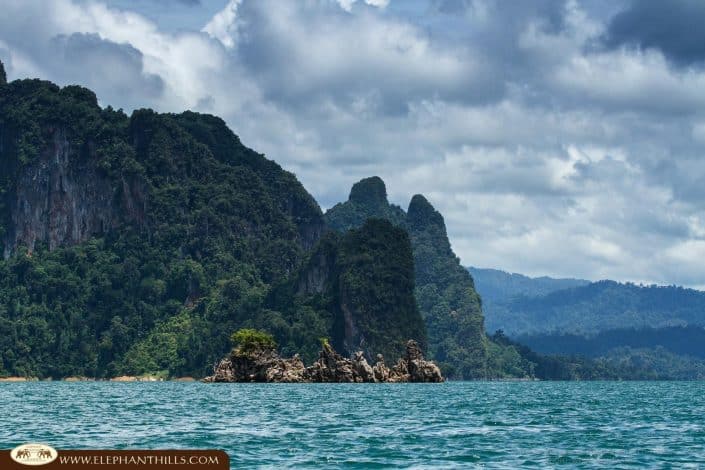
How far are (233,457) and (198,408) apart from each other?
41.4 metres

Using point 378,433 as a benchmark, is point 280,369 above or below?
above

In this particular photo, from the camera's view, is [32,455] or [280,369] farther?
[280,369]

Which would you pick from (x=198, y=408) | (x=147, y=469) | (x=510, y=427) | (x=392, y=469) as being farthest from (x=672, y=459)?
(x=198, y=408)

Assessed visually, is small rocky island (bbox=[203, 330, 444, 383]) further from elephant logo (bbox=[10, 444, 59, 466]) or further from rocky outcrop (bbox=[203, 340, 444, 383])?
elephant logo (bbox=[10, 444, 59, 466])

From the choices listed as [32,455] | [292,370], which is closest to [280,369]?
[292,370]

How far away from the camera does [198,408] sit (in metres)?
86.6

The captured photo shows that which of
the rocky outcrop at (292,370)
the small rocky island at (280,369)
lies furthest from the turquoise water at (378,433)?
the small rocky island at (280,369)

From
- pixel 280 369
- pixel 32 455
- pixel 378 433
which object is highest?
pixel 280 369

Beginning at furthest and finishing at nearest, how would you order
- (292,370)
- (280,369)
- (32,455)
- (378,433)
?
(292,370)
(280,369)
(378,433)
(32,455)

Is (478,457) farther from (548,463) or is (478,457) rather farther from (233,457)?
(233,457)

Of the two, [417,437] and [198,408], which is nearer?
[417,437]

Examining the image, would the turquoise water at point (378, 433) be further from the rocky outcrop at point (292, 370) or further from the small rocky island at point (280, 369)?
the small rocky island at point (280, 369)

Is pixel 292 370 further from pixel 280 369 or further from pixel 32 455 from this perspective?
pixel 32 455

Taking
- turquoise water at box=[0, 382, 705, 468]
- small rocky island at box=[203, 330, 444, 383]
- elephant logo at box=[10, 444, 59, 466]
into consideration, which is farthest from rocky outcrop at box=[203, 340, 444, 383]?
elephant logo at box=[10, 444, 59, 466]
